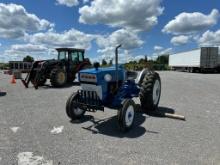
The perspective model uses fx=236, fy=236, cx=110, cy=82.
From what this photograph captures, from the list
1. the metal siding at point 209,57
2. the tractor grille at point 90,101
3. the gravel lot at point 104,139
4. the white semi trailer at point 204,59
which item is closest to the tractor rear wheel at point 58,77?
the gravel lot at point 104,139

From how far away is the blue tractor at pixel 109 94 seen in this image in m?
5.31

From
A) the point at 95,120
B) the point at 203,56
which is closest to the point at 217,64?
the point at 203,56

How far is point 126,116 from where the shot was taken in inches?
205

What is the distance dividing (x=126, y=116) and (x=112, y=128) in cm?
51

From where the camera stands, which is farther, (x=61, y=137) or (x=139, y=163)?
(x=61, y=137)

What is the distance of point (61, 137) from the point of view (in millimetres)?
4852

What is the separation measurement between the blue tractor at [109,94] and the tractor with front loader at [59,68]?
7450 millimetres

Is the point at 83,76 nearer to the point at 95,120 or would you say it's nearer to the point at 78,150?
the point at 95,120

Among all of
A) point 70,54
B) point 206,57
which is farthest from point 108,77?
point 206,57

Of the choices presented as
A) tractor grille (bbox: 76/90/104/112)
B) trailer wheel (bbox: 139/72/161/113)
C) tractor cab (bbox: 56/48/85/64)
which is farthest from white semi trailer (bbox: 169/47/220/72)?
tractor grille (bbox: 76/90/104/112)

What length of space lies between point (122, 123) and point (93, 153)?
3.81 feet

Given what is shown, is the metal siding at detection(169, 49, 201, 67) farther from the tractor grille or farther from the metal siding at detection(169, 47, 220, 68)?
the tractor grille

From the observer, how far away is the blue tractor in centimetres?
531

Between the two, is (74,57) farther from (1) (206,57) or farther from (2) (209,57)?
(2) (209,57)
